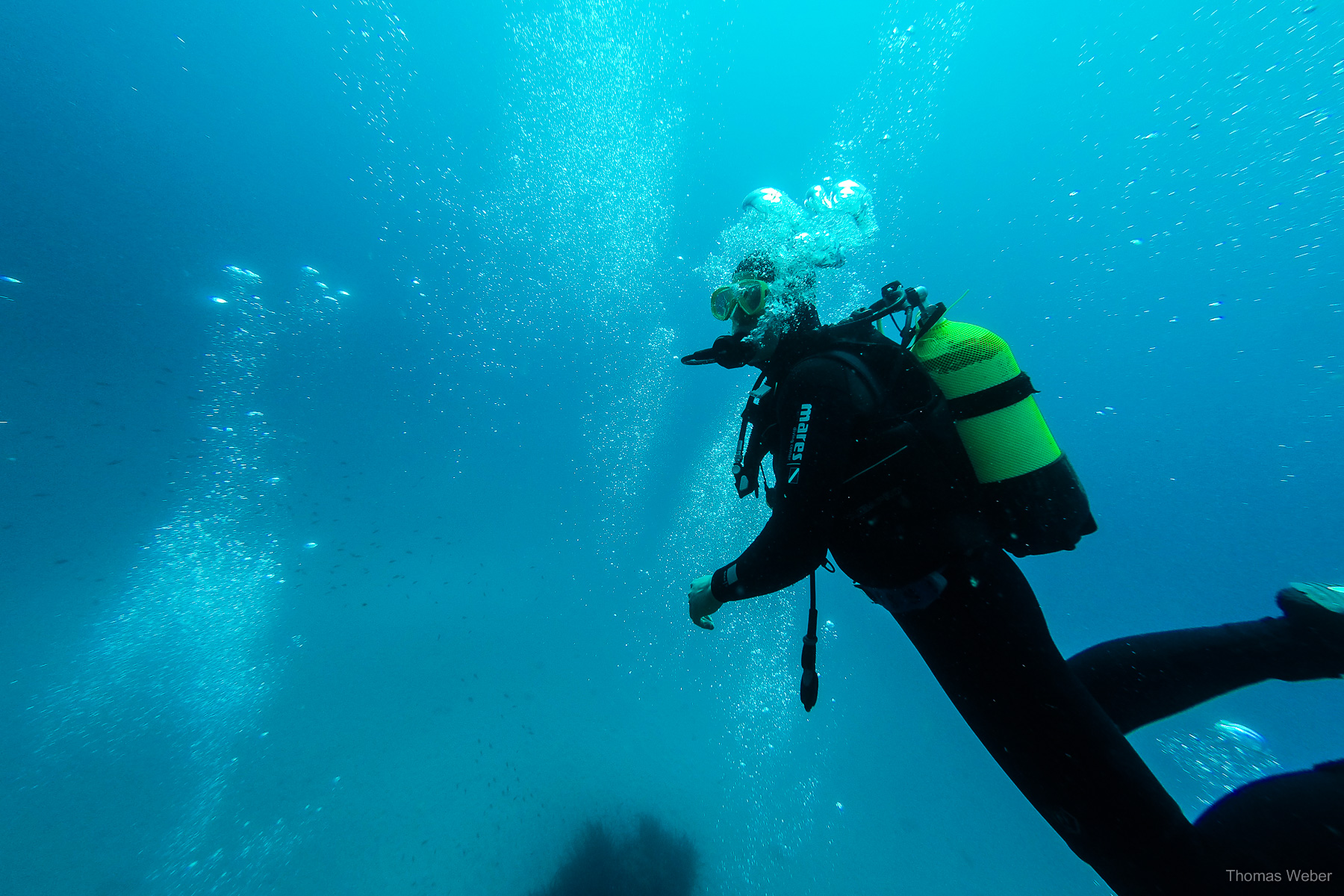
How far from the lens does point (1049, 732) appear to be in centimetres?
146

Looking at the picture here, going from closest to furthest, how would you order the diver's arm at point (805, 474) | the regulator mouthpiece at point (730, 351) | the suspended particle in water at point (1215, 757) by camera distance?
1. the diver's arm at point (805, 474)
2. the regulator mouthpiece at point (730, 351)
3. the suspended particle in water at point (1215, 757)

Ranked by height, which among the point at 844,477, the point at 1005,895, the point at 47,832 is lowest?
the point at 1005,895

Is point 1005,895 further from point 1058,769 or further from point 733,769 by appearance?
point 1058,769

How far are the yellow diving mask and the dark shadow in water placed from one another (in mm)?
10377

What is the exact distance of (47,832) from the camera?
8.83m

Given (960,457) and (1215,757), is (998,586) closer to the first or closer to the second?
(960,457)

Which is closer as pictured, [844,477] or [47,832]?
[844,477]

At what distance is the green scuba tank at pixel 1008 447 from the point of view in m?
1.77

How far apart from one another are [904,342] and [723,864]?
16.2 meters

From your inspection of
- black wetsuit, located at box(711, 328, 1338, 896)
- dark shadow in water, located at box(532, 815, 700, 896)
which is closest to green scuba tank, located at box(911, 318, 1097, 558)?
black wetsuit, located at box(711, 328, 1338, 896)

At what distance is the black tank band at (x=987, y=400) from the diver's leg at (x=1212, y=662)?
1149 mm

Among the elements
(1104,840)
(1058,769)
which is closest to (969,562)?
(1058,769)

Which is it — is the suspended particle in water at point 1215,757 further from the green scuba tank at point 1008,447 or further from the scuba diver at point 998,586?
the green scuba tank at point 1008,447

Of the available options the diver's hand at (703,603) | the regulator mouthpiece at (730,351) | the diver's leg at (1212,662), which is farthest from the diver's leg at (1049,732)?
the regulator mouthpiece at (730,351)
